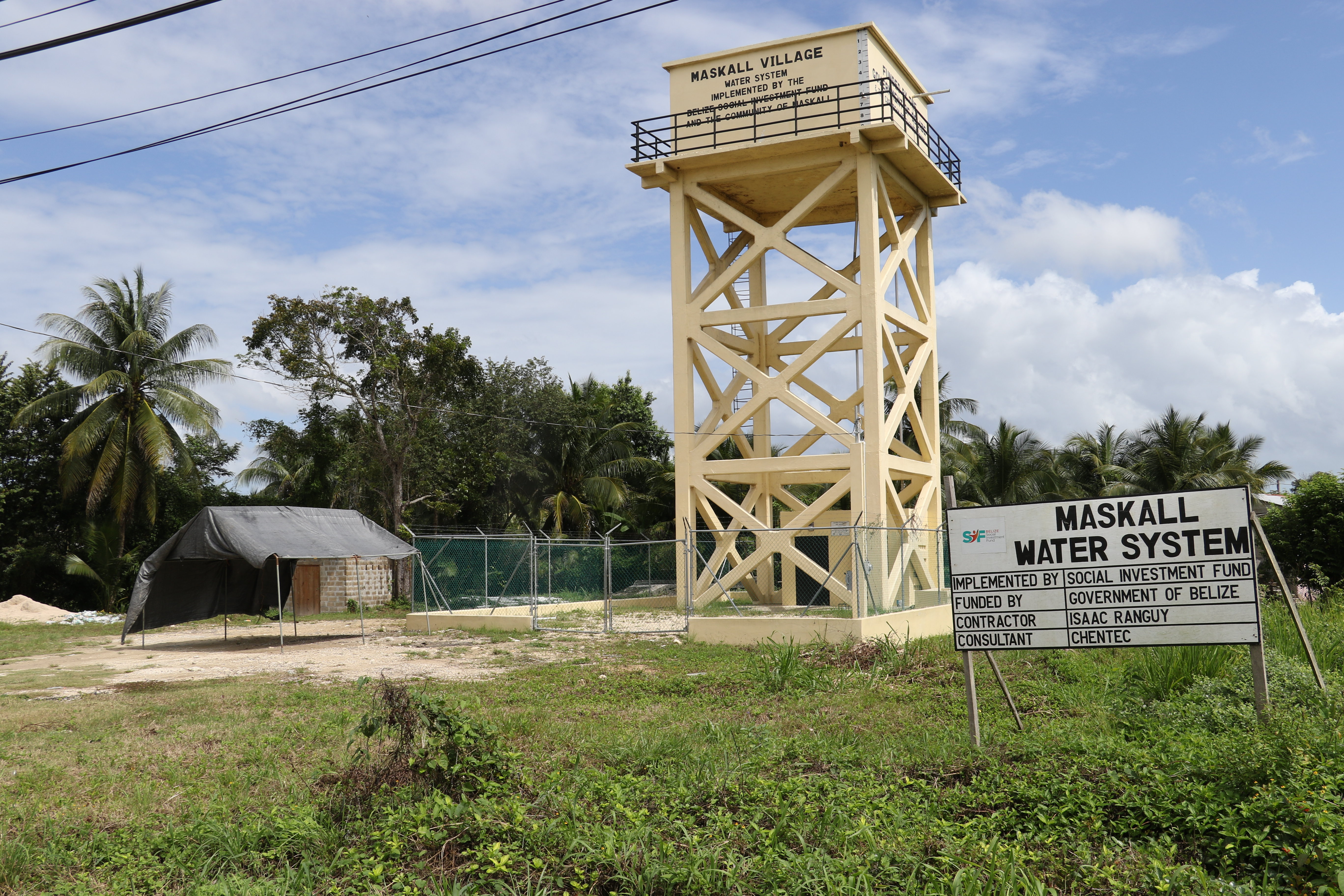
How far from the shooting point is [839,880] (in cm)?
542

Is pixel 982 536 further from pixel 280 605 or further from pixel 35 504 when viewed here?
pixel 35 504

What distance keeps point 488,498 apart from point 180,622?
1990cm

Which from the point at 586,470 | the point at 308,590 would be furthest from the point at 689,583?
the point at 586,470

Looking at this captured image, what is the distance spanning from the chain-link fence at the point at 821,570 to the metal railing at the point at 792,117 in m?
9.28

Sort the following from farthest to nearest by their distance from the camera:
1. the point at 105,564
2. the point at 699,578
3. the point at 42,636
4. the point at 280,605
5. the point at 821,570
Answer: the point at 105,564
the point at 699,578
the point at 42,636
the point at 821,570
the point at 280,605

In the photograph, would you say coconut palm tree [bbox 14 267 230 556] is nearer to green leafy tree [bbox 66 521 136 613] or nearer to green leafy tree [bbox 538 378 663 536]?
green leafy tree [bbox 66 521 136 613]

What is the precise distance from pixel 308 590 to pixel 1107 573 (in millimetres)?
30200

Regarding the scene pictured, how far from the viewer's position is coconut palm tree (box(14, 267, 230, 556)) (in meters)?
34.3

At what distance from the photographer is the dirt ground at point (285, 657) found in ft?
51.6

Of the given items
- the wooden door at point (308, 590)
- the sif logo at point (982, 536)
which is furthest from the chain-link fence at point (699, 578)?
the sif logo at point (982, 536)

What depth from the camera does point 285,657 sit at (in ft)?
61.1

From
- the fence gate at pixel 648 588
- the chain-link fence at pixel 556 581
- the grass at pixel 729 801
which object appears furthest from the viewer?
the chain-link fence at pixel 556 581

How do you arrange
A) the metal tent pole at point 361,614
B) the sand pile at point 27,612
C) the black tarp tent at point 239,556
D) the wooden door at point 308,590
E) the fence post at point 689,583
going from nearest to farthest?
1. the black tarp tent at point 239,556
2. the fence post at point 689,583
3. the metal tent pole at point 361,614
4. the sand pile at point 27,612
5. the wooden door at point 308,590

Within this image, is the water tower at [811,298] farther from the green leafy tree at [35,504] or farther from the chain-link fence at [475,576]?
the green leafy tree at [35,504]
